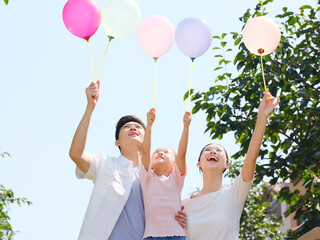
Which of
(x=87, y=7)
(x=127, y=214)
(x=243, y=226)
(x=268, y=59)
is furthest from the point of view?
(x=243, y=226)

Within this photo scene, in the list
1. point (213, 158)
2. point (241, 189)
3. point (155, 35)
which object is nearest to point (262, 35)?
point (155, 35)

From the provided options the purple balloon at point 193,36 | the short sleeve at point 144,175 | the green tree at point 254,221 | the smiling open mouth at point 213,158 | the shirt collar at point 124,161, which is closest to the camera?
the short sleeve at point 144,175

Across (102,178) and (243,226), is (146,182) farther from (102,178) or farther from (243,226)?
(243,226)

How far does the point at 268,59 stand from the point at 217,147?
2.70 m

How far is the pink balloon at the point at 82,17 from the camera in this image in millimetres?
4184

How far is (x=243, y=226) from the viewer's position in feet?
44.3

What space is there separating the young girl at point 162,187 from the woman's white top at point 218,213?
0.49 ft

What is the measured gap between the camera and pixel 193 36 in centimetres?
442

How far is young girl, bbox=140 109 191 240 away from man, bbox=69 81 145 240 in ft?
0.30

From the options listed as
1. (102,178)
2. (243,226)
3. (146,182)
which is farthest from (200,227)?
(243,226)

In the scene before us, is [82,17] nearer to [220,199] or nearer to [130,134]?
[130,134]

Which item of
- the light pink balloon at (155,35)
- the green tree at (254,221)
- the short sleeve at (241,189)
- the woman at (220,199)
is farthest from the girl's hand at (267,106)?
the green tree at (254,221)

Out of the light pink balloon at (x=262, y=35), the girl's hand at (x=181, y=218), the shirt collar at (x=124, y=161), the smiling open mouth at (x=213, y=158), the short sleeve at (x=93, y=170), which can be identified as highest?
the light pink balloon at (x=262, y=35)

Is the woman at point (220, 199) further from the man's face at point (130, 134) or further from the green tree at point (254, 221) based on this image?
the green tree at point (254, 221)
